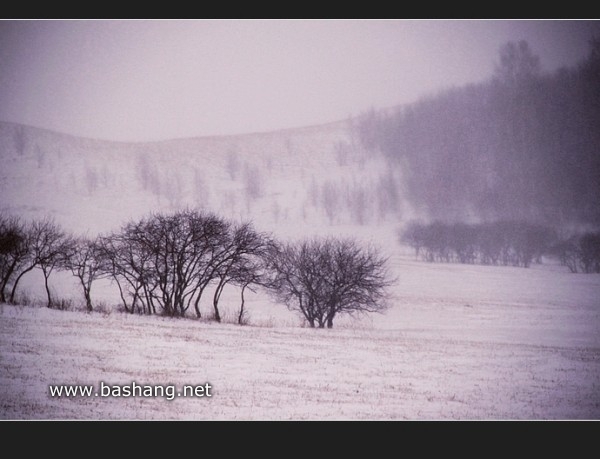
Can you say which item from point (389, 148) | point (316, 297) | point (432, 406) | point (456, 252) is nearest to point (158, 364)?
point (432, 406)

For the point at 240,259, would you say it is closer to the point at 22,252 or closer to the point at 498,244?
the point at 22,252

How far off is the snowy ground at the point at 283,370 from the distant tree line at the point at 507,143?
1777 centimetres

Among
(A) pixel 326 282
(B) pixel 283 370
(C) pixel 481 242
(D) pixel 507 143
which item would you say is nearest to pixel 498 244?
(C) pixel 481 242

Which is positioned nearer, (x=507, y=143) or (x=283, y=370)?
(x=283, y=370)

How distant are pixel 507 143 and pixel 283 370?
55.3 meters

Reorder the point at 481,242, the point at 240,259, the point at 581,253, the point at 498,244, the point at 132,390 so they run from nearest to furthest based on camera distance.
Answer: the point at 132,390
the point at 240,259
the point at 581,253
the point at 498,244
the point at 481,242

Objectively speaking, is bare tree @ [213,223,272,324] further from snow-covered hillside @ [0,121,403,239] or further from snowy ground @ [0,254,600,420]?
snow-covered hillside @ [0,121,403,239]

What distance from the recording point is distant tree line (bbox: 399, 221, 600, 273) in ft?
175

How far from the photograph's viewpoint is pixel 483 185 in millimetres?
77375

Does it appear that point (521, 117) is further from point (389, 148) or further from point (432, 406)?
point (432, 406)

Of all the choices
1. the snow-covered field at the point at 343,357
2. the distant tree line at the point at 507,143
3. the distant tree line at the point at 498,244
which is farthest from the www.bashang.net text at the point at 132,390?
the distant tree line at the point at 498,244

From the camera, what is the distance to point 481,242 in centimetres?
7025

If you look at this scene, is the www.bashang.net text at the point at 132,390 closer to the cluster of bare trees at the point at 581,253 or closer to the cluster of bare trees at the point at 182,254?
the cluster of bare trees at the point at 182,254

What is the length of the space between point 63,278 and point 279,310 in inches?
856
